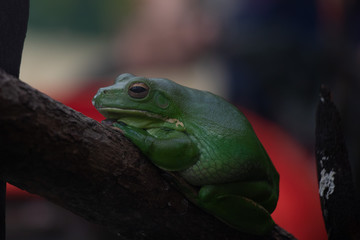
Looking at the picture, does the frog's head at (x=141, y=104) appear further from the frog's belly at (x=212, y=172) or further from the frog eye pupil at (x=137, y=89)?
the frog's belly at (x=212, y=172)

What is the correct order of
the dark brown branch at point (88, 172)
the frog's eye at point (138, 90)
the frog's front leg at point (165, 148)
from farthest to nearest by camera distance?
1. the frog's eye at point (138, 90)
2. the frog's front leg at point (165, 148)
3. the dark brown branch at point (88, 172)

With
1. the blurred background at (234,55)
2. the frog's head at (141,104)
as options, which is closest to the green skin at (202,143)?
the frog's head at (141,104)

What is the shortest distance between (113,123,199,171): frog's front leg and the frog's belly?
0.02 m

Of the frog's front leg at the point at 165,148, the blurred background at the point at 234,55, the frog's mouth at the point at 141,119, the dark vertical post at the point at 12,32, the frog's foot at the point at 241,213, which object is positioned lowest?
the frog's foot at the point at 241,213

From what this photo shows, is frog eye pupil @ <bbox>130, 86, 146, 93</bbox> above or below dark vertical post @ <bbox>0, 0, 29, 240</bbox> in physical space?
below

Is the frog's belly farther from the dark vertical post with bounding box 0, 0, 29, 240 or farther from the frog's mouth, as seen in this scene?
the dark vertical post with bounding box 0, 0, 29, 240

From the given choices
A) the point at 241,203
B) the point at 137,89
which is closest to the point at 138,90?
the point at 137,89

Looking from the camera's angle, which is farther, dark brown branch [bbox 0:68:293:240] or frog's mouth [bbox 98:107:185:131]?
frog's mouth [bbox 98:107:185:131]

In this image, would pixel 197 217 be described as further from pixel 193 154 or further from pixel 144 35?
pixel 144 35

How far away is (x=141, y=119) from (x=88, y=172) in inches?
Result: 12.0

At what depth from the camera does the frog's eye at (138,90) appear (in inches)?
47.1

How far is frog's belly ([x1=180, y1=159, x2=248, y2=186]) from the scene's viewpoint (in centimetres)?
113

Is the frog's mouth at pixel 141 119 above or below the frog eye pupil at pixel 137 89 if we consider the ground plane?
below

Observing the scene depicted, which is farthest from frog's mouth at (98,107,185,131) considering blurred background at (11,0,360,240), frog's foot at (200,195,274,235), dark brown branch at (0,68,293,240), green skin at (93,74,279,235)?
blurred background at (11,0,360,240)
